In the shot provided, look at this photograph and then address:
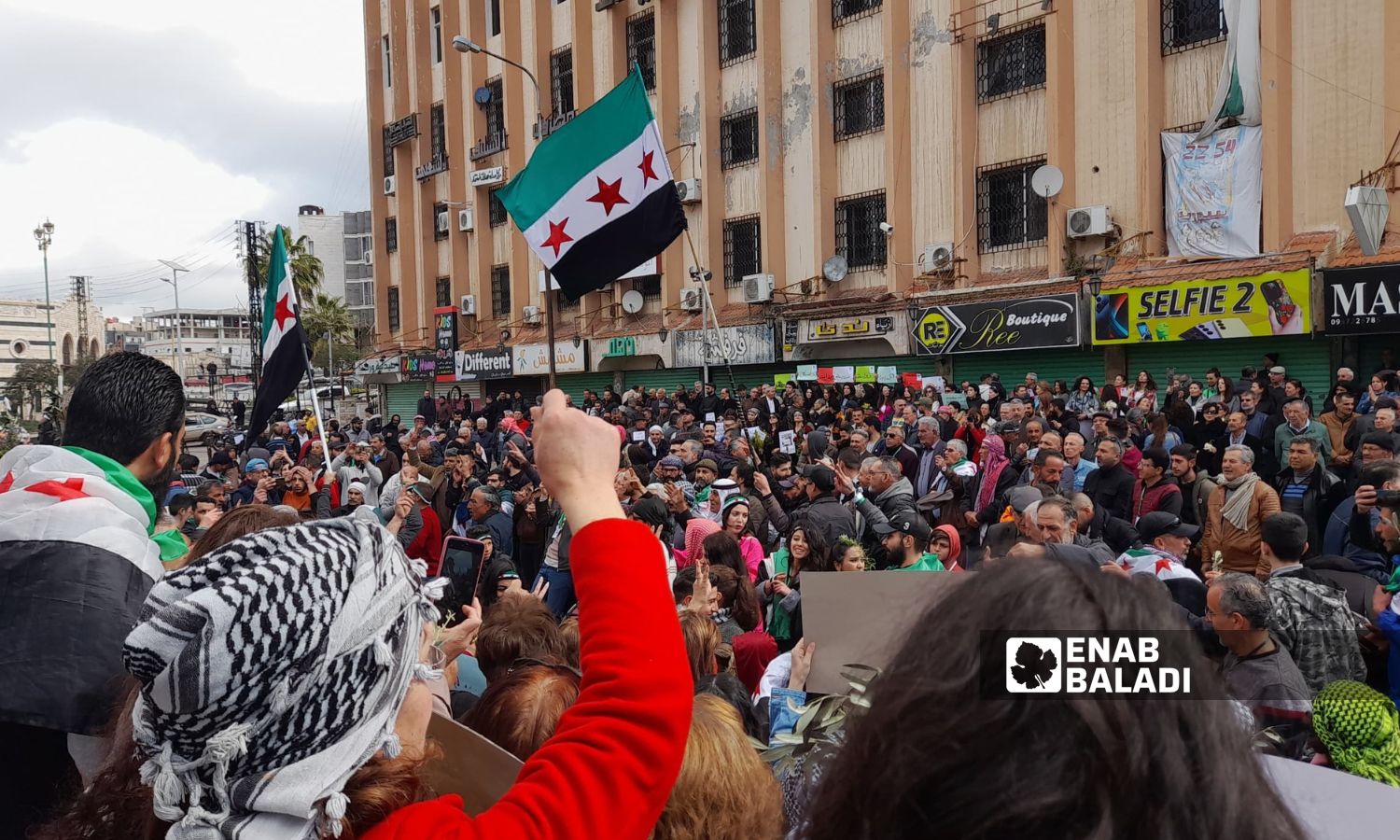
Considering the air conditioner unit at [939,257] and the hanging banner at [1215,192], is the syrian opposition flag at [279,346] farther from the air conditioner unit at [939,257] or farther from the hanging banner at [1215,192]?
the hanging banner at [1215,192]

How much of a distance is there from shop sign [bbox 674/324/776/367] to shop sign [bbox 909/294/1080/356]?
3987mm

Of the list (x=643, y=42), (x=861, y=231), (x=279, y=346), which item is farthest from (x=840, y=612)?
(x=643, y=42)

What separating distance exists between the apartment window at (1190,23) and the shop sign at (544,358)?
16.4 metres

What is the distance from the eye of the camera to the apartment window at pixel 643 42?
26266 mm

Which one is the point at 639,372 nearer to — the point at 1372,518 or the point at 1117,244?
the point at 1117,244

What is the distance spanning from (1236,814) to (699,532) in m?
6.50

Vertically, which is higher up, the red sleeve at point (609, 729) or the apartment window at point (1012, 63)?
the apartment window at point (1012, 63)

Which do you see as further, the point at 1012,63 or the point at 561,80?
the point at 561,80

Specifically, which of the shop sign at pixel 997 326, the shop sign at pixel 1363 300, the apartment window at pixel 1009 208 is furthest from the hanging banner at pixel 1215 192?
the apartment window at pixel 1009 208

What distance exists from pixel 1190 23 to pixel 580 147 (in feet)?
42.9

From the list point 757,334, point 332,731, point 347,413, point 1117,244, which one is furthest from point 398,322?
point 332,731

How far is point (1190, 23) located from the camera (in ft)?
55.0

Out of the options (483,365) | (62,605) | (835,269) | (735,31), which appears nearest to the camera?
(62,605)

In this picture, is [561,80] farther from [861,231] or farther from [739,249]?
[861,231]
